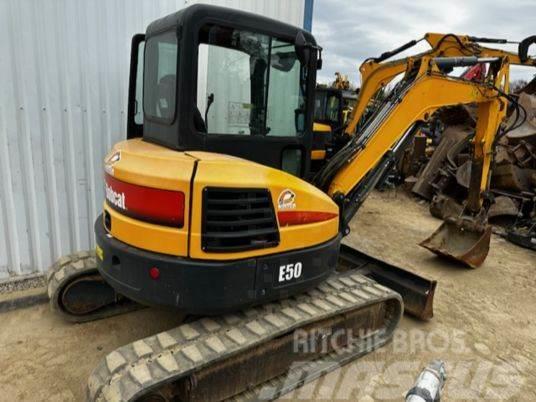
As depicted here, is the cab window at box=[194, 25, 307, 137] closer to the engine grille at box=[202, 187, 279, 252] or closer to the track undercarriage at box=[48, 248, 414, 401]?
the engine grille at box=[202, 187, 279, 252]

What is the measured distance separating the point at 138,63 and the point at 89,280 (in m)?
1.94

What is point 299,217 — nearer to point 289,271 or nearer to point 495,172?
point 289,271

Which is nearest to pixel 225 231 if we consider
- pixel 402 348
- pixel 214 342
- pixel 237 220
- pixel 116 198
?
pixel 237 220

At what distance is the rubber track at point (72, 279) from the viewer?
338 cm

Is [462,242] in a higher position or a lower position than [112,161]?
lower

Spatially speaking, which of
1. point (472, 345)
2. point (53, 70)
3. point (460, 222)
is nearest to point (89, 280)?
point (53, 70)

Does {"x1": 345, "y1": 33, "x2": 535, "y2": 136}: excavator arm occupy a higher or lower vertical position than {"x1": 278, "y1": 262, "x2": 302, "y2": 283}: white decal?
higher

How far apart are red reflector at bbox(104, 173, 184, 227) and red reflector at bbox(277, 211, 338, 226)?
0.63 meters

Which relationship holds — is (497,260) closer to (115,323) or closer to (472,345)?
(472,345)

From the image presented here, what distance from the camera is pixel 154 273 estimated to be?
2.39 meters

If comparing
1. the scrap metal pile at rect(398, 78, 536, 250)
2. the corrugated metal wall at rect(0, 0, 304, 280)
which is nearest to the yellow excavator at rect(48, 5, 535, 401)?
the corrugated metal wall at rect(0, 0, 304, 280)

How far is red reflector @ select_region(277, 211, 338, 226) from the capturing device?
2.58 m

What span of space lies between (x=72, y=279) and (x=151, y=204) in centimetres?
155

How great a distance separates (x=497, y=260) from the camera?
5.46 metres
